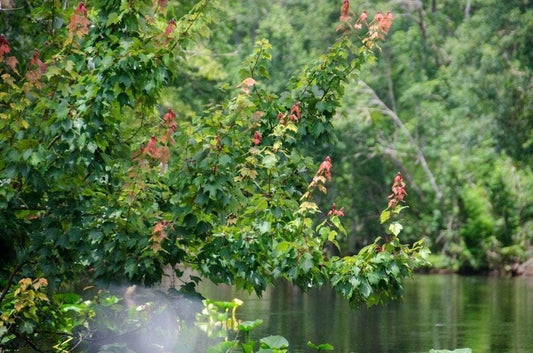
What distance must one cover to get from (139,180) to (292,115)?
1.90 m

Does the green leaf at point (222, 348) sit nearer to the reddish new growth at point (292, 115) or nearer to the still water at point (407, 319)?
the still water at point (407, 319)

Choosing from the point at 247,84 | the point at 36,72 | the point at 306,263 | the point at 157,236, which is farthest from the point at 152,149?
the point at 306,263

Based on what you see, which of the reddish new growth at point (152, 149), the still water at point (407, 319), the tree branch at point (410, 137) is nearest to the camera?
the reddish new growth at point (152, 149)

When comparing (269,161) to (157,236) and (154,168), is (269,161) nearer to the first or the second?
(154,168)

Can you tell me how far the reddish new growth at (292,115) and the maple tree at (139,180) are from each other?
3 cm

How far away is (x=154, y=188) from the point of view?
1067 centimetres

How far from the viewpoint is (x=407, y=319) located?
75.3 feet

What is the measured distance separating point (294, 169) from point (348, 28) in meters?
1.48

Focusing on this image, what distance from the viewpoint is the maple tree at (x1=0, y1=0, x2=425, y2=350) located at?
978 centimetres

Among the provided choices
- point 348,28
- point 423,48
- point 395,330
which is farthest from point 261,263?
point 423,48

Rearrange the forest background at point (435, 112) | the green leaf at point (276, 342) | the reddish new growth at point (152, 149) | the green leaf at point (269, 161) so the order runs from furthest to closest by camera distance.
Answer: the forest background at point (435, 112), the green leaf at point (276, 342), the green leaf at point (269, 161), the reddish new growth at point (152, 149)

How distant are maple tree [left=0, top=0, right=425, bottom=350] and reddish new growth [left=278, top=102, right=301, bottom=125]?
0.11ft

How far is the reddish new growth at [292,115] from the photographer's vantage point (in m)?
11.0

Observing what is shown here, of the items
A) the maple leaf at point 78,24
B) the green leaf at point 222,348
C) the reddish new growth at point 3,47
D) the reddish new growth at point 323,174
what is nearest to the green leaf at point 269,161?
the reddish new growth at point 323,174
